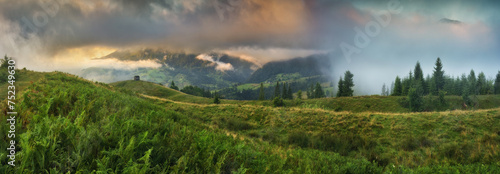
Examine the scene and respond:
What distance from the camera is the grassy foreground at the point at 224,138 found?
2979mm

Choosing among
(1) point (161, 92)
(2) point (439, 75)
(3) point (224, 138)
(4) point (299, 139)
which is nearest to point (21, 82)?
(3) point (224, 138)

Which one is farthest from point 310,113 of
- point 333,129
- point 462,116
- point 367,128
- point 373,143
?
point 462,116

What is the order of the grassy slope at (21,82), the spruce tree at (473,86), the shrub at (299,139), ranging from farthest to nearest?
the spruce tree at (473,86), the shrub at (299,139), the grassy slope at (21,82)

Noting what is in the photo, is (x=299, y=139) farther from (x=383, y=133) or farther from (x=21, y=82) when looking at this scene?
(x=21, y=82)

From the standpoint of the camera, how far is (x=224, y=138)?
6.35 meters

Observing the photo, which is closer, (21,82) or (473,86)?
(21,82)

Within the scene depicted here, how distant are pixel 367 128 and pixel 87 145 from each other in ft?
62.0

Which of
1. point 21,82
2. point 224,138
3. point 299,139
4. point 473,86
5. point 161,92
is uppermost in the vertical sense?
point 473,86

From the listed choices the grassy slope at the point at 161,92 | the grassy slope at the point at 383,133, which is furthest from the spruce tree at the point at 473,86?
the grassy slope at the point at 161,92

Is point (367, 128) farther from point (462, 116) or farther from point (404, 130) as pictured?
point (462, 116)

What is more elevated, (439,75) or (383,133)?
(439,75)

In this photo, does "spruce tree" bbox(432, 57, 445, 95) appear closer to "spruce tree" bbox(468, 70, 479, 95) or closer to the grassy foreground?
"spruce tree" bbox(468, 70, 479, 95)

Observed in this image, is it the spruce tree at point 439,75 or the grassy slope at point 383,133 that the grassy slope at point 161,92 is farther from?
the spruce tree at point 439,75

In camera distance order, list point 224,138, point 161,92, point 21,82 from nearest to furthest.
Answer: point 224,138 < point 21,82 < point 161,92
